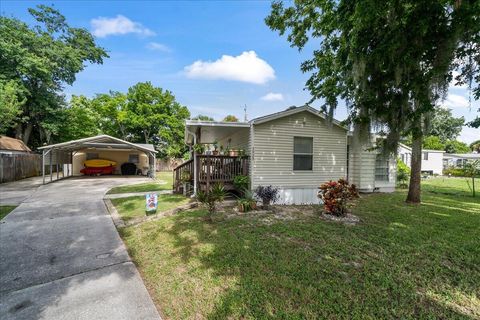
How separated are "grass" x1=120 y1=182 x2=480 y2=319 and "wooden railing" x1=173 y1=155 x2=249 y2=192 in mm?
2357

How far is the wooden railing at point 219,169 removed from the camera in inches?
299

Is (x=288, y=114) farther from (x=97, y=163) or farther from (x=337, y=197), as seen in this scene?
(x=97, y=163)

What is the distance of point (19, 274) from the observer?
3.25 m

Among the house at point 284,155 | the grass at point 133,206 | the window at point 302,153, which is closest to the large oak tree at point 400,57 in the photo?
the house at point 284,155

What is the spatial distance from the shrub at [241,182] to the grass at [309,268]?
7.25ft

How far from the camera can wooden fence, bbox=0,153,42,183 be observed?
13.8m

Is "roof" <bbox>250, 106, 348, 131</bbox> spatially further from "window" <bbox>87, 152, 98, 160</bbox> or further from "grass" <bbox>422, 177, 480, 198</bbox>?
"window" <bbox>87, 152, 98, 160</bbox>

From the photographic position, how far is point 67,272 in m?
3.30

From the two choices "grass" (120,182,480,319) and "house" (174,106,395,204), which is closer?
"grass" (120,182,480,319)

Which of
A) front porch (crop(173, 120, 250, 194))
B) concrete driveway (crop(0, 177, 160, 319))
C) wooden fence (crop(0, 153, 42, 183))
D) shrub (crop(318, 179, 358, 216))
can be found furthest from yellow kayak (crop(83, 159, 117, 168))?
shrub (crop(318, 179, 358, 216))

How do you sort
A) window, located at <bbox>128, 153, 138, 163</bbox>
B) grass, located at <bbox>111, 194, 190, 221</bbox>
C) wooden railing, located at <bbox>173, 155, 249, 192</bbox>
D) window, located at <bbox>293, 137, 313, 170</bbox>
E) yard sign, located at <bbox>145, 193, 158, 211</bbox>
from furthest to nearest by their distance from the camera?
1. window, located at <bbox>128, 153, 138, 163</bbox>
2. window, located at <bbox>293, 137, 313, 170</bbox>
3. wooden railing, located at <bbox>173, 155, 249, 192</bbox>
4. grass, located at <bbox>111, 194, 190, 221</bbox>
5. yard sign, located at <bbox>145, 193, 158, 211</bbox>

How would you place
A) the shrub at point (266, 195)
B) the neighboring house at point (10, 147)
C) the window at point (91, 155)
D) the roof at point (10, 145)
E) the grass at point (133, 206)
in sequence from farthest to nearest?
1. the window at point (91, 155)
2. the roof at point (10, 145)
3. the neighboring house at point (10, 147)
4. the shrub at point (266, 195)
5. the grass at point (133, 206)

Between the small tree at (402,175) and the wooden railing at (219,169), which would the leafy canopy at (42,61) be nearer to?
the wooden railing at (219,169)

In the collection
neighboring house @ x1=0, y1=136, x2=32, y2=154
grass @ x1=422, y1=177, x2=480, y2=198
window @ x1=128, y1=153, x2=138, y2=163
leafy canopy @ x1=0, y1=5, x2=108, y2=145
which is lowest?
grass @ x1=422, y1=177, x2=480, y2=198
